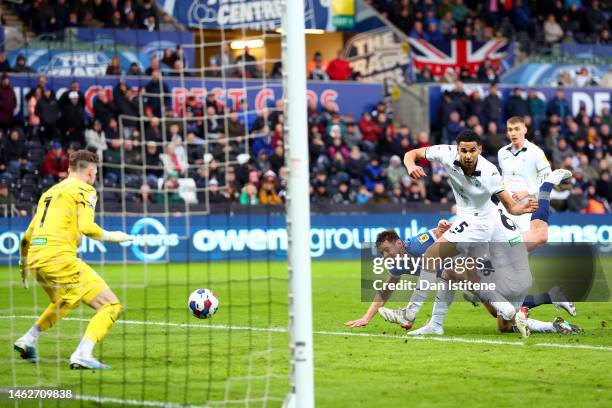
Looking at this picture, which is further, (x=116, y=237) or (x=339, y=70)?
(x=339, y=70)

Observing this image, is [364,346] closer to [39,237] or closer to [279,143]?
[39,237]

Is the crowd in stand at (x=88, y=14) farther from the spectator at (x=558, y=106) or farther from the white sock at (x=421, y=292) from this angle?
the white sock at (x=421, y=292)

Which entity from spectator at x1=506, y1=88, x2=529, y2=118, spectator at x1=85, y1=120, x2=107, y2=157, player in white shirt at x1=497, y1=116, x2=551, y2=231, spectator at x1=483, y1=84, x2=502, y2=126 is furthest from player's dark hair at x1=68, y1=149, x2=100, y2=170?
spectator at x1=506, y1=88, x2=529, y2=118

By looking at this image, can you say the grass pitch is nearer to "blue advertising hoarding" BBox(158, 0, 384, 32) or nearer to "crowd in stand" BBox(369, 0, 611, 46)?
"blue advertising hoarding" BBox(158, 0, 384, 32)

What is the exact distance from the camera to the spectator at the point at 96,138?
22.2 m

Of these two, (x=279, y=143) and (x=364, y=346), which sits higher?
(x=279, y=143)

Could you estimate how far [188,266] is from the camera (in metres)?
16.5

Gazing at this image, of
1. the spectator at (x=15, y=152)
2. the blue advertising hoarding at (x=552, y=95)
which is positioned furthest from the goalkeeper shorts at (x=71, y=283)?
the blue advertising hoarding at (x=552, y=95)

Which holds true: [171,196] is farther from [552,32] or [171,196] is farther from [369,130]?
[552,32]

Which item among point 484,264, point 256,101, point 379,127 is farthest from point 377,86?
point 484,264

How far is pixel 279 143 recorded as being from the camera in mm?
24562

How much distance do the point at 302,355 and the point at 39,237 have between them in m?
3.44

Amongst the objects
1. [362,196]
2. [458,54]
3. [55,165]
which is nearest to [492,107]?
[458,54]

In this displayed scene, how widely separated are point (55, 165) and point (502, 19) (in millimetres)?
18697
